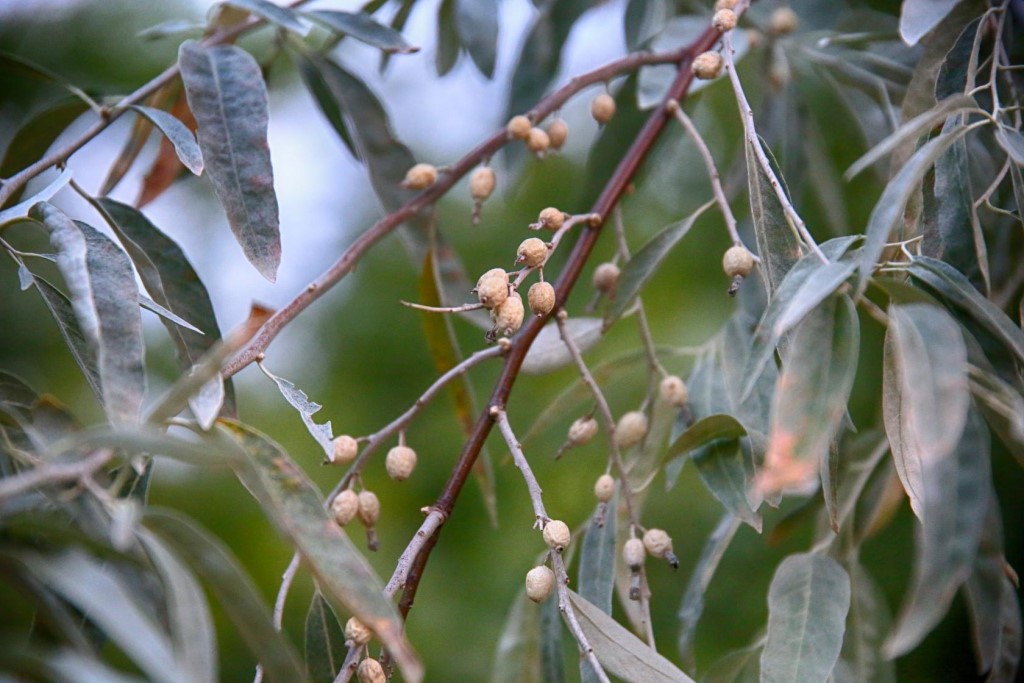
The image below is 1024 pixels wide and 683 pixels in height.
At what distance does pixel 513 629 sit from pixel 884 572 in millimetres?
549

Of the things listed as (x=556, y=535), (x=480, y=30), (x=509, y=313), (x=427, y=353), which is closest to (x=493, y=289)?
(x=509, y=313)

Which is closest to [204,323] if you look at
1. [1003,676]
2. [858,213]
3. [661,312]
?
[1003,676]

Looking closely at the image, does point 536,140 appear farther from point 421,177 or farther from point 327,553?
point 327,553

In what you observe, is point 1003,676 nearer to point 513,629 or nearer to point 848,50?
point 513,629

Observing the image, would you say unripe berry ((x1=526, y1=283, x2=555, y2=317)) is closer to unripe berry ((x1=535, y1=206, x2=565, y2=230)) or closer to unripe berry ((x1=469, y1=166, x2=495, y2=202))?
unripe berry ((x1=535, y1=206, x2=565, y2=230))

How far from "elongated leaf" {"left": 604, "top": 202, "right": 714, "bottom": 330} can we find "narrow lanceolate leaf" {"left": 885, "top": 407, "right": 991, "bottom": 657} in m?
0.29

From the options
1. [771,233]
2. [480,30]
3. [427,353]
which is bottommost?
[427,353]

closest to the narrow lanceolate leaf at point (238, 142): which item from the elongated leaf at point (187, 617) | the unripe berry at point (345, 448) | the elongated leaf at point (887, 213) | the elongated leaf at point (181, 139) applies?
the elongated leaf at point (181, 139)

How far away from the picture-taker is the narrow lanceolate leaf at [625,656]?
47cm

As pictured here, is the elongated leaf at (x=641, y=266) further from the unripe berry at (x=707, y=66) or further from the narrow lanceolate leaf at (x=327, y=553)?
the narrow lanceolate leaf at (x=327, y=553)

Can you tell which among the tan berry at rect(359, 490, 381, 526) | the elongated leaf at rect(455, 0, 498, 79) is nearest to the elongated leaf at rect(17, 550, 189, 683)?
the tan berry at rect(359, 490, 381, 526)

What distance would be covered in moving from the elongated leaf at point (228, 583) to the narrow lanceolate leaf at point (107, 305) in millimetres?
50

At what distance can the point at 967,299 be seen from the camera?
432 mm

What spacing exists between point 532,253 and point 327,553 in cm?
19
